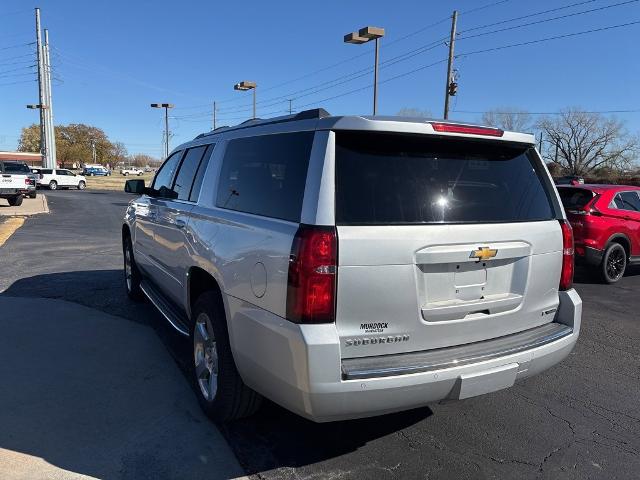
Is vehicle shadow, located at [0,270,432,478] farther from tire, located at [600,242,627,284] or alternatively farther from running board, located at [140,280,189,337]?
tire, located at [600,242,627,284]

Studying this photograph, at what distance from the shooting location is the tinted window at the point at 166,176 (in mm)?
5084

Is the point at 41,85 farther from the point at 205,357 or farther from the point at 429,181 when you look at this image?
A: the point at 429,181

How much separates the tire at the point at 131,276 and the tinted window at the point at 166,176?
1.13 m

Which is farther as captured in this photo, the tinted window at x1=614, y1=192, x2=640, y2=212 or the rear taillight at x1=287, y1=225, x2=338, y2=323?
the tinted window at x1=614, y1=192, x2=640, y2=212

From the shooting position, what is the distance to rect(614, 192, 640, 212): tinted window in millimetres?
8812

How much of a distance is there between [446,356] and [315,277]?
2.87ft

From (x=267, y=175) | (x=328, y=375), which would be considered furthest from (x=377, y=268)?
(x=267, y=175)

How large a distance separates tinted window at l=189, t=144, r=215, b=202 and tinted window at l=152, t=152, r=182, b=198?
638 mm

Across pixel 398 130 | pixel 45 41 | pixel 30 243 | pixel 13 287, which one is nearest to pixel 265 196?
pixel 398 130

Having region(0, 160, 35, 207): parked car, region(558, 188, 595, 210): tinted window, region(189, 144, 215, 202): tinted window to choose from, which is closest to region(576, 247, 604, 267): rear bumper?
region(558, 188, 595, 210): tinted window

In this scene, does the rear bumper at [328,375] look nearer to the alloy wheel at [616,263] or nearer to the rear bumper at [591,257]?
the rear bumper at [591,257]

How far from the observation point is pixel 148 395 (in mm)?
3818

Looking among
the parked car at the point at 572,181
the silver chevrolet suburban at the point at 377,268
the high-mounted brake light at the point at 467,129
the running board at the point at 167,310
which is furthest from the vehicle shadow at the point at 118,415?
the parked car at the point at 572,181

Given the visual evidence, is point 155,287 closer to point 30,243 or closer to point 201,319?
point 201,319
